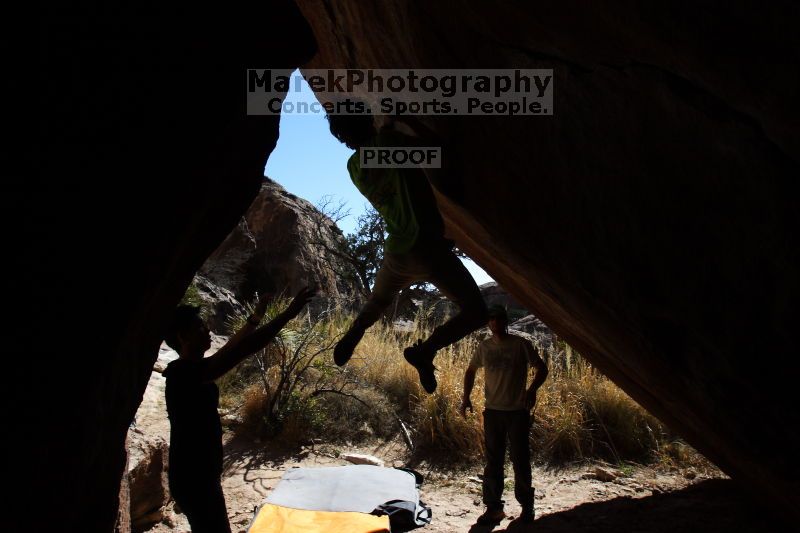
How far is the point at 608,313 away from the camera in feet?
7.97

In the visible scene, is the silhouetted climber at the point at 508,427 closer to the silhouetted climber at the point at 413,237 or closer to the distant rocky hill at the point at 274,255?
the silhouetted climber at the point at 413,237

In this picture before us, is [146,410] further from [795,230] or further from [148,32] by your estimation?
[795,230]

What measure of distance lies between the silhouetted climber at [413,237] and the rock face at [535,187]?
761 millimetres

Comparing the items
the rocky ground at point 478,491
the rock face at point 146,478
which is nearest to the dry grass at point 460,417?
the rocky ground at point 478,491

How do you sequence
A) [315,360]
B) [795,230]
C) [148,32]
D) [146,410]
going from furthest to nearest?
1. [315,360]
2. [146,410]
3. [148,32]
4. [795,230]

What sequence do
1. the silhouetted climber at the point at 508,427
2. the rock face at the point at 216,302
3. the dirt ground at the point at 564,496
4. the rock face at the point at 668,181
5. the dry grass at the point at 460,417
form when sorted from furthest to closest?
the rock face at the point at 216,302
the dry grass at the point at 460,417
the silhouetted climber at the point at 508,427
the dirt ground at the point at 564,496
the rock face at the point at 668,181

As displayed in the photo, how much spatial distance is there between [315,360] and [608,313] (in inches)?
233

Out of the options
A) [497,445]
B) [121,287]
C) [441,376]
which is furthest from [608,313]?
[441,376]

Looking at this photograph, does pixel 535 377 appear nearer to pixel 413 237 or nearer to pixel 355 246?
pixel 413 237

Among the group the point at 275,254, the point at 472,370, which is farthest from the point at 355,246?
the point at 472,370

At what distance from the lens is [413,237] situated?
3.12 metres

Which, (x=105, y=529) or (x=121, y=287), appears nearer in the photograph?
(x=121, y=287)

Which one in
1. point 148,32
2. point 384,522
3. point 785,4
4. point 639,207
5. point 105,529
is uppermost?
point 148,32

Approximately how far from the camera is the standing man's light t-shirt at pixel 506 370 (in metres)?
4.52
